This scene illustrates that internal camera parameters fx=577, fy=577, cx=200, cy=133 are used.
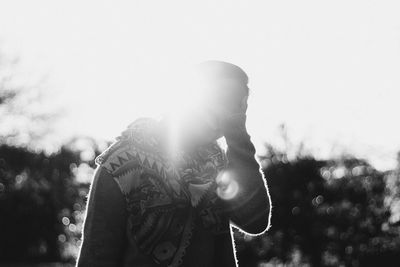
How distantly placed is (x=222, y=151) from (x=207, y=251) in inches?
19.4

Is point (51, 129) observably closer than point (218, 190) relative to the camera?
No

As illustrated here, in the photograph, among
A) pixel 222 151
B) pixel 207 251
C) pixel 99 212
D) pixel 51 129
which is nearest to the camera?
pixel 99 212

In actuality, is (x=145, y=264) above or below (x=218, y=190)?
below

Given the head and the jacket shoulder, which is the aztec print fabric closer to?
the jacket shoulder

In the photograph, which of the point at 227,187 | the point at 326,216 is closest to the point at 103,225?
the point at 227,187

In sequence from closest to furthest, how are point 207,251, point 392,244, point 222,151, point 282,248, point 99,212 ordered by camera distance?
point 99,212 → point 207,251 → point 222,151 → point 392,244 → point 282,248

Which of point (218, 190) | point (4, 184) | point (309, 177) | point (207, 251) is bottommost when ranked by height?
point (4, 184)

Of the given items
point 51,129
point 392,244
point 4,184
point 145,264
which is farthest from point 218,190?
point 4,184

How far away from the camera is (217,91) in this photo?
2.12m

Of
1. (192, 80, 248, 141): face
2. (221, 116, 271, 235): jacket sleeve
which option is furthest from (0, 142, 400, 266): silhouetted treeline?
(192, 80, 248, 141): face

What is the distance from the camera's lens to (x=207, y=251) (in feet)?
7.32

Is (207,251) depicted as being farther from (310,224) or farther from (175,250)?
(310,224)

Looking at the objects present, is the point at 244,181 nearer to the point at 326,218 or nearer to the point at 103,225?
the point at 103,225

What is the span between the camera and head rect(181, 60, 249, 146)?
6.98 ft
